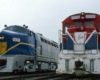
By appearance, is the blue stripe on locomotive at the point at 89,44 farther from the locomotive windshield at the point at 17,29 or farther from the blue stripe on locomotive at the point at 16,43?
the locomotive windshield at the point at 17,29

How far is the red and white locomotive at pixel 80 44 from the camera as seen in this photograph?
941cm

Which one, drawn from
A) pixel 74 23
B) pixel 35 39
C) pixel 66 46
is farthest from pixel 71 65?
pixel 35 39

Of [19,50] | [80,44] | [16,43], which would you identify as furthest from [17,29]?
[80,44]

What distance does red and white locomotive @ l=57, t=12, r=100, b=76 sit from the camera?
9.41 metres

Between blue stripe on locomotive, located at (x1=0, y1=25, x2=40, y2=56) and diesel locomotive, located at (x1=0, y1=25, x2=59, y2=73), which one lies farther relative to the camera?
blue stripe on locomotive, located at (x1=0, y1=25, x2=40, y2=56)

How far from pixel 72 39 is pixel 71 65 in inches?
52.1

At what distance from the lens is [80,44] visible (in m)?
9.96

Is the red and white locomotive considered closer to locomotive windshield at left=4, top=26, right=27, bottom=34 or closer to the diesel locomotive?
the diesel locomotive

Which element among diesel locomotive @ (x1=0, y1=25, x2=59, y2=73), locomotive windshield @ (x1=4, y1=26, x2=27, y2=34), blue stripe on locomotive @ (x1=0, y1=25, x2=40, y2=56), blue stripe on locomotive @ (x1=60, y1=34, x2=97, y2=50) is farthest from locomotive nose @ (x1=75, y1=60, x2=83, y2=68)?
locomotive windshield @ (x1=4, y1=26, x2=27, y2=34)

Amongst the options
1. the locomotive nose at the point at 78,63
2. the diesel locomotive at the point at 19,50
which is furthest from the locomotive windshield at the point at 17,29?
the locomotive nose at the point at 78,63

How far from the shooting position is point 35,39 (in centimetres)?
1697

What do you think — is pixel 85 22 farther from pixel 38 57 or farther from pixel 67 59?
pixel 38 57

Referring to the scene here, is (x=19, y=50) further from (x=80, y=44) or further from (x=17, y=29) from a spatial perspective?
(x=80, y=44)

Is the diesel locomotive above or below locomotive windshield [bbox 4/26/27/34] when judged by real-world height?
below
